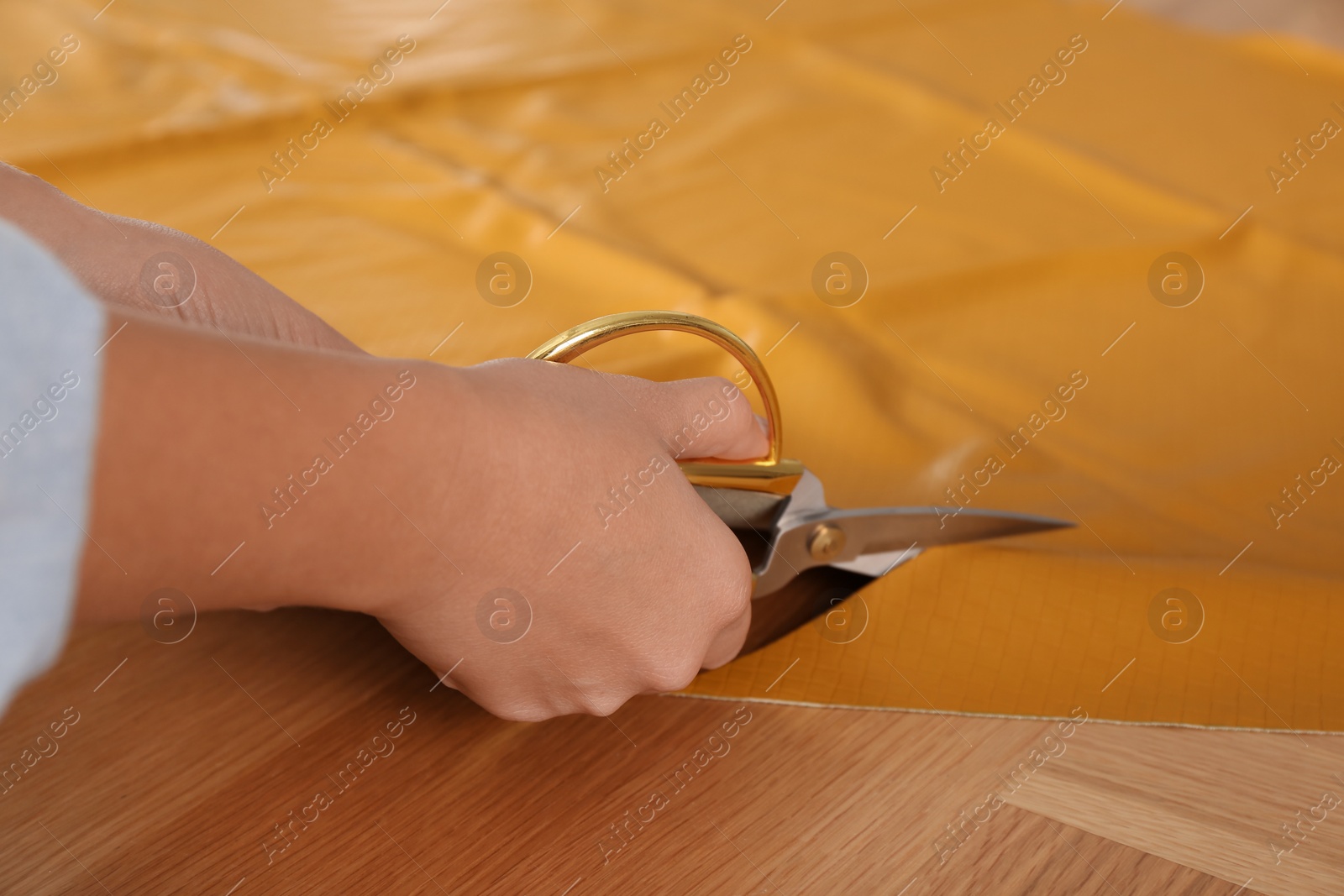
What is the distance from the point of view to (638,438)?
0.40 meters

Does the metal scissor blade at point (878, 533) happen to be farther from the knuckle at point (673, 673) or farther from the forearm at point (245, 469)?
the forearm at point (245, 469)

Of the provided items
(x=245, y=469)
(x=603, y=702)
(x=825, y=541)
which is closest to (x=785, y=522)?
(x=825, y=541)

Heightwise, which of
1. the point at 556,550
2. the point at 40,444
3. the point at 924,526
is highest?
the point at 40,444

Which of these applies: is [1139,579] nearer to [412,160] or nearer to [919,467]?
[919,467]

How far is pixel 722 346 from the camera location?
485mm

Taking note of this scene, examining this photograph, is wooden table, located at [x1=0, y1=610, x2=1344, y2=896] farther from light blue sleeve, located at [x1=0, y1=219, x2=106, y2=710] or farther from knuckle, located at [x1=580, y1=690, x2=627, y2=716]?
light blue sleeve, located at [x1=0, y1=219, x2=106, y2=710]

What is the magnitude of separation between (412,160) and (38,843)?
691mm

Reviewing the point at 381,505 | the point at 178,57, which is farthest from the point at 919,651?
the point at 178,57

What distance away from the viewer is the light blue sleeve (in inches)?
9.7

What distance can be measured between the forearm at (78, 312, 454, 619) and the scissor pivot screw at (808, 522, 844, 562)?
21cm

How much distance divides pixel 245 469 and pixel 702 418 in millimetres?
218

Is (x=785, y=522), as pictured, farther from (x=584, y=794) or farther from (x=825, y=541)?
(x=584, y=794)

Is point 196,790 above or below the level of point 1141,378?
above

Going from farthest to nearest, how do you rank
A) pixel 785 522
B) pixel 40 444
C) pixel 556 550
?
pixel 785 522, pixel 556 550, pixel 40 444
